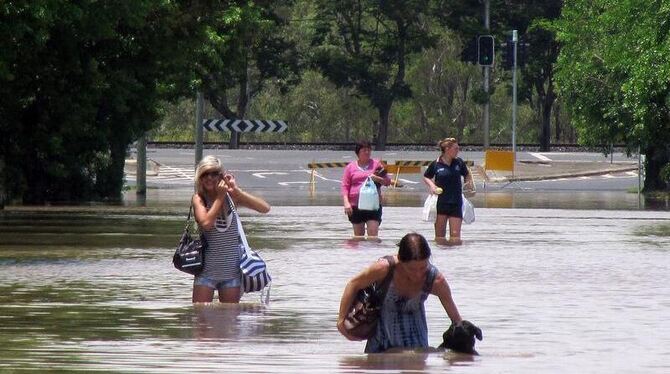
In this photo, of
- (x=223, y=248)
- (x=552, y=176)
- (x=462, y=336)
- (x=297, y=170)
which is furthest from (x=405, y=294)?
(x=297, y=170)

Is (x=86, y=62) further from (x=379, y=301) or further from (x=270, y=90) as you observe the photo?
(x=270, y=90)

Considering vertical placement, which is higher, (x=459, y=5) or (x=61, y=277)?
(x=459, y=5)

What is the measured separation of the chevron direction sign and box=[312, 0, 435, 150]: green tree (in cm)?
3960

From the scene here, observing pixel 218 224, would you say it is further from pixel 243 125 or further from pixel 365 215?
pixel 243 125

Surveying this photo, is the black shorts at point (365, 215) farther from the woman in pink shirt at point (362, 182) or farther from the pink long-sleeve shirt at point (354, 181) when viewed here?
the pink long-sleeve shirt at point (354, 181)

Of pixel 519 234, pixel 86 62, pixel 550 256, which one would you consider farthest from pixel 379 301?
pixel 86 62

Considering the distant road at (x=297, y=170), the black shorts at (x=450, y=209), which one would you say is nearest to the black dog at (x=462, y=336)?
the black shorts at (x=450, y=209)

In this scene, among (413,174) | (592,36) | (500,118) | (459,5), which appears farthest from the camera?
(500,118)

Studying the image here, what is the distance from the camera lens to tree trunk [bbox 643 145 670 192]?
5359cm

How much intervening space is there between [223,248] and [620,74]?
1505 inches

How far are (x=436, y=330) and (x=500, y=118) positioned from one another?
97633 mm

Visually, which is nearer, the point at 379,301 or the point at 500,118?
the point at 379,301

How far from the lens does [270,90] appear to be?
4481 inches

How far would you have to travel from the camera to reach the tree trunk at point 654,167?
Result: 2110 inches
